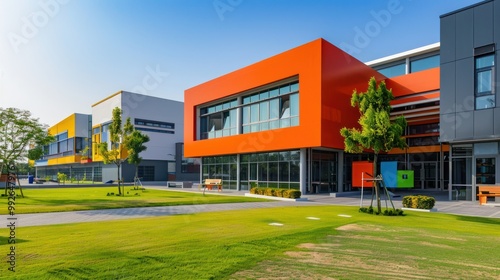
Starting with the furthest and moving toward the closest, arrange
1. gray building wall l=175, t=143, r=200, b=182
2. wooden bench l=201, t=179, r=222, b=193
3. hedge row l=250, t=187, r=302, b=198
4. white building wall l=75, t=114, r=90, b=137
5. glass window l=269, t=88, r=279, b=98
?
1. white building wall l=75, t=114, r=90, b=137
2. gray building wall l=175, t=143, r=200, b=182
3. wooden bench l=201, t=179, r=222, b=193
4. glass window l=269, t=88, r=279, b=98
5. hedge row l=250, t=187, r=302, b=198

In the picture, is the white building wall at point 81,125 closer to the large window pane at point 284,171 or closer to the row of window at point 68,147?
the row of window at point 68,147

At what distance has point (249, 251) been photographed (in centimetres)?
696

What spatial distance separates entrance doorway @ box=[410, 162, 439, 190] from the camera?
33.2 m

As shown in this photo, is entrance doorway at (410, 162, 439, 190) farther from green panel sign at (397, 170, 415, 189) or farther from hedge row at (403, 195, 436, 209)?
hedge row at (403, 195, 436, 209)

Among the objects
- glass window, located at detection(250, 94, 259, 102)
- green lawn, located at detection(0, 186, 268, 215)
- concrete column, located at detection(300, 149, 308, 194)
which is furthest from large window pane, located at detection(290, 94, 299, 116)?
green lawn, located at detection(0, 186, 268, 215)

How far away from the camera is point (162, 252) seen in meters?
6.71

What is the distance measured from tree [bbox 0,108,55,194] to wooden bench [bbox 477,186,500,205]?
3361 cm

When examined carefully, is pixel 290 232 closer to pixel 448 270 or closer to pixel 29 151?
pixel 448 270

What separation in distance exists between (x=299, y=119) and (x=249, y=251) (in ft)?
65.5

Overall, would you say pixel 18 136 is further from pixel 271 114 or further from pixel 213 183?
pixel 271 114

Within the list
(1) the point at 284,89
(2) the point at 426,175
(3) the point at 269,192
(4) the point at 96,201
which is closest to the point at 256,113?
(1) the point at 284,89

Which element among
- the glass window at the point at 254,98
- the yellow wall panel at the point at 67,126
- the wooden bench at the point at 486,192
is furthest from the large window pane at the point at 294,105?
the yellow wall panel at the point at 67,126

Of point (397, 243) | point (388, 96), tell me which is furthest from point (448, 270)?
point (388, 96)

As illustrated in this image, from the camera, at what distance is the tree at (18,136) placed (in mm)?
24859
